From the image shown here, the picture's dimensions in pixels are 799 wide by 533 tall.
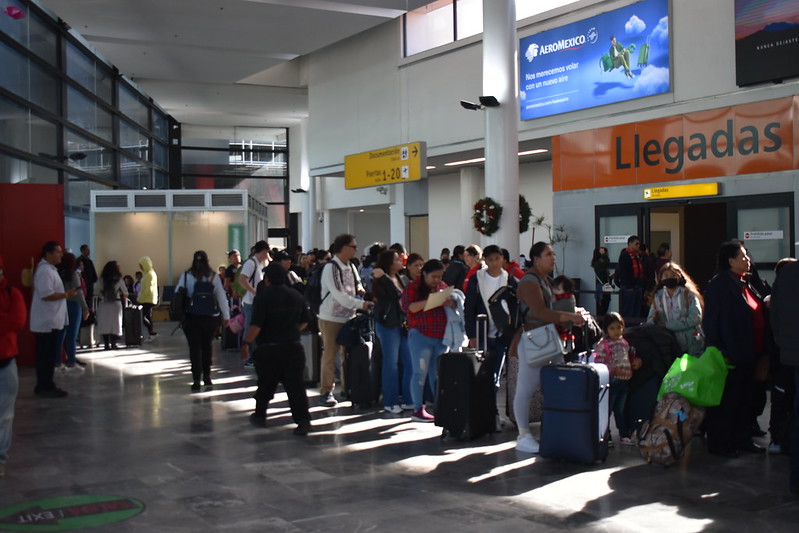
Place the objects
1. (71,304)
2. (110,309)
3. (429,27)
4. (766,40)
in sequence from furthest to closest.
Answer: (429,27)
(110,309)
(766,40)
(71,304)

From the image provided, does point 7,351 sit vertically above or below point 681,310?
below

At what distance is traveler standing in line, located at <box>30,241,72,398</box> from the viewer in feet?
31.0

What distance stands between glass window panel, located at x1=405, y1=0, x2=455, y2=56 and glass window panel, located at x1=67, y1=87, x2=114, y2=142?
27.3 ft

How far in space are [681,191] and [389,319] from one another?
345 inches

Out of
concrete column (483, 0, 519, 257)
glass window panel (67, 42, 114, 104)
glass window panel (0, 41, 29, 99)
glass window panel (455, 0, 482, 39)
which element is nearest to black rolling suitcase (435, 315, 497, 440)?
concrete column (483, 0, 519, 257)

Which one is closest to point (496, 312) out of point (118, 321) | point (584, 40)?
point (118, 321)

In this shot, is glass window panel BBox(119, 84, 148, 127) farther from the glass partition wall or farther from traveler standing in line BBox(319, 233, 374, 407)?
traveler standing in line BBox(319, 233, 374, 407)

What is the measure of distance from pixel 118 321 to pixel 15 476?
357 inches

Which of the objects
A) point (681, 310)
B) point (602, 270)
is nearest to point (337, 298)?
point (681, 310)

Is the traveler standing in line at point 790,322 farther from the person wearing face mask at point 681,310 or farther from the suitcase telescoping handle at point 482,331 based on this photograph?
the suitcase telescoping handle at point 482,331

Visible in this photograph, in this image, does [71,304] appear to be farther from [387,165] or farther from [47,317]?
[387,165]

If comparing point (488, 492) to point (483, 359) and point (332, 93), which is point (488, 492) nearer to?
point (483, 359)

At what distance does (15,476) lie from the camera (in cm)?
584

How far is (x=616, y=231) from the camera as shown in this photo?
54.2 ft
